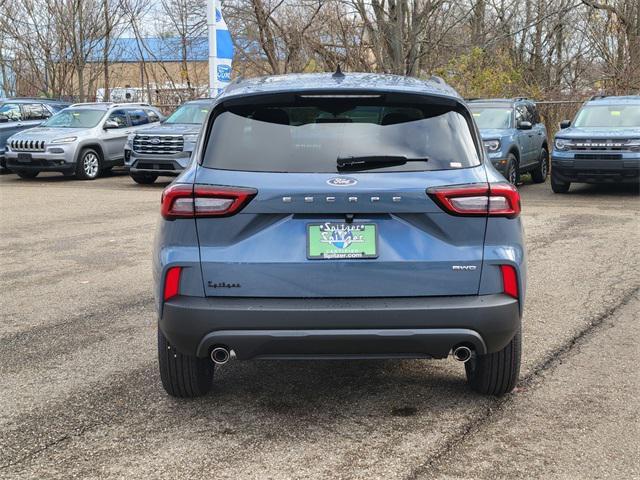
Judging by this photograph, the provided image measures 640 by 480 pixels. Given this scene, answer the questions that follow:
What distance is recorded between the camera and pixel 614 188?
16.5 meters

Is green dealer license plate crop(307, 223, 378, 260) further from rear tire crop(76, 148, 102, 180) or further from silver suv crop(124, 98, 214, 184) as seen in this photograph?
rear tire crop(76, 148, 102, 180)

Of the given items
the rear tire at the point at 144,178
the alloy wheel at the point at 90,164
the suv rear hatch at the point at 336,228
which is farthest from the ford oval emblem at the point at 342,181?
the alloy wheel at the point at 90,164

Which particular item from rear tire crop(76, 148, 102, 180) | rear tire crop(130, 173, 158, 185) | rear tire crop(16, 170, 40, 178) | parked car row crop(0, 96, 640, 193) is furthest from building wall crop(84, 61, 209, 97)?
rear tire crop(130, 173, 158, 185)

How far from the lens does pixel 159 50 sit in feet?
123

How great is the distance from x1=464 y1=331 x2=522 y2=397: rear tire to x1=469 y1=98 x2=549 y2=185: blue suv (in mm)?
10422

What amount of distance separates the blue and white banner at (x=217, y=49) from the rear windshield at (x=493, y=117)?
7065 millimetres

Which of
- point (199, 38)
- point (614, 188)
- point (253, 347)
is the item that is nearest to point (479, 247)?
point (253, 347)

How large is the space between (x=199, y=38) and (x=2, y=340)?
99.1ft

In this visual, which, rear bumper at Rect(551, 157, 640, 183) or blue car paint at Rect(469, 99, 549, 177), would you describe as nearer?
rear bumper at Rect(551, 157, 640, 183)

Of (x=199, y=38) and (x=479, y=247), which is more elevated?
(x=199, y=38)

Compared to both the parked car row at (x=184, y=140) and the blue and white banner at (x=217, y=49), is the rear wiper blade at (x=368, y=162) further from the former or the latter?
the blue and white banner at (x=217, y=49)

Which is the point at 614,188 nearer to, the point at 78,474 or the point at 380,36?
the point at 380,36

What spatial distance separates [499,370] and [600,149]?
11.1 m

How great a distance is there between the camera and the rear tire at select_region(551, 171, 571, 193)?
15227 mm
